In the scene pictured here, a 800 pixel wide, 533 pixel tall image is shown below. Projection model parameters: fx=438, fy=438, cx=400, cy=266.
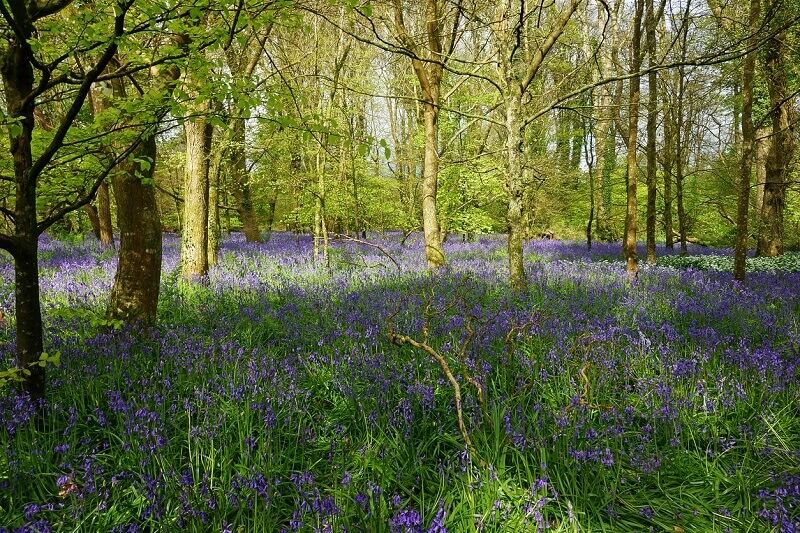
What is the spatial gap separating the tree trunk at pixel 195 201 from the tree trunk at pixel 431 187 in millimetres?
4633

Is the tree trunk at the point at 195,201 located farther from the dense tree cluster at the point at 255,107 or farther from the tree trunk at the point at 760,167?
the tree trunk at the point at 760,167

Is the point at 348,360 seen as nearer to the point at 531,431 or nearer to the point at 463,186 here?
the point at 531,431

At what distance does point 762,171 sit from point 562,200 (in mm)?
10311

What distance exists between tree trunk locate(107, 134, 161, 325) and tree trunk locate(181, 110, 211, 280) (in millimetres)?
3229

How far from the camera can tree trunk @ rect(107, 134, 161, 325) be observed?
15.6 ft

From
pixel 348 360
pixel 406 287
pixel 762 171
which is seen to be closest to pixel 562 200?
pixel 762 171

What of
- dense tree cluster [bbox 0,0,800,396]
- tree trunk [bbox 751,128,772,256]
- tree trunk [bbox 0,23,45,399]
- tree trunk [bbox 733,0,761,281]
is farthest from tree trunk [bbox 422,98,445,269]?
Answer: tree trunk [bbox 751,128,772,256]

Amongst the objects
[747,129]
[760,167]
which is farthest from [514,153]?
[760,167]

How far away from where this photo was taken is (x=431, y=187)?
1025 centimetres

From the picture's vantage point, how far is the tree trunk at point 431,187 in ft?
32.8

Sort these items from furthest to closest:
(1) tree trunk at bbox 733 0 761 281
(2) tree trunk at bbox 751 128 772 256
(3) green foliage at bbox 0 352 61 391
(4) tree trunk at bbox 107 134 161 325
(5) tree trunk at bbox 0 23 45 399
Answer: (2) tree trunk at bbox 751 128 772 256, (1) tree trunk at bbox 733 0 761 281, (4) tree trunk at bbox 107 134 161 325, (5) tree trunk at bbox 0 23 45 399, (3) green foliage at bbox 0 352 61 391

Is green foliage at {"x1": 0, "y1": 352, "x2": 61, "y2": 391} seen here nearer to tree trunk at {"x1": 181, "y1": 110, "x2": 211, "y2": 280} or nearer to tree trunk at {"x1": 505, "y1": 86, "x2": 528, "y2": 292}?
tree trunk at {"x1": 505, "y1": 86, "x2": 528, "y2": 292}

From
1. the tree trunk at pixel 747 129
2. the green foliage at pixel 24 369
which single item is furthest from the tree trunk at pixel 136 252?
the tree trunk at pixel 747 129

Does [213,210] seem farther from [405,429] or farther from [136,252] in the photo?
[405,429]
